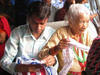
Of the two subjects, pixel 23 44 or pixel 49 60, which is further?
pixel 23 44

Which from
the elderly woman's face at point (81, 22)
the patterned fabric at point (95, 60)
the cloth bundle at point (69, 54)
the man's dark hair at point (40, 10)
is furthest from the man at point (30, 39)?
the patterned fabric at point (95, 60)

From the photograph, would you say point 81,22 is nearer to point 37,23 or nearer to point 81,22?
point 81,22

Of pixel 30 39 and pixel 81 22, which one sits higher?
pixel 81 22

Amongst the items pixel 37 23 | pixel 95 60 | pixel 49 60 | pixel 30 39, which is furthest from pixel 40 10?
pixel 95 60

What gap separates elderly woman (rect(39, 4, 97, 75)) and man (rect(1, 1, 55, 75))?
6cm

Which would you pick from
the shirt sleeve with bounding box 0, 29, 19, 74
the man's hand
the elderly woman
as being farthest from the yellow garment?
A: the shirt sleeve with bounding box 0, 29, 19, 74

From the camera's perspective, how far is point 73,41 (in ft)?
4.42

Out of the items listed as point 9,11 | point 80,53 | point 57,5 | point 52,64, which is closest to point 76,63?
point 80,53

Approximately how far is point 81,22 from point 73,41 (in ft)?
0.54

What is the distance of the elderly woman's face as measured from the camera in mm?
1379

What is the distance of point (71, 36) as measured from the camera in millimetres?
1478

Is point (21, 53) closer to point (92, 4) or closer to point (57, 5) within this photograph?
point (57, 5)

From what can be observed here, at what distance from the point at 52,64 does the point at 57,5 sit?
3.91 feet

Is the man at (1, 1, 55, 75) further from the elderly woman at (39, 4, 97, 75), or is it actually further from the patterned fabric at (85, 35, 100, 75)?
the patterned fabric at (85, 35, 100, 75)
